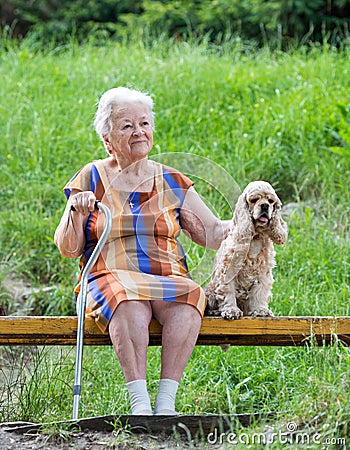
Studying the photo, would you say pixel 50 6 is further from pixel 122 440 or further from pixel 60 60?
pixel 122 440

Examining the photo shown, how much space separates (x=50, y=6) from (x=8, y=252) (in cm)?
818

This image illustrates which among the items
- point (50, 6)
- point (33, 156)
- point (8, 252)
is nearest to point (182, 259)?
point (8, 252)

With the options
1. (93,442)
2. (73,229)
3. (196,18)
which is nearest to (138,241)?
(73,229)

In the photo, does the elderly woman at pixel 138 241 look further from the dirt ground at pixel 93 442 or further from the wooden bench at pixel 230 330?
the dirt ground at pixel 93 442

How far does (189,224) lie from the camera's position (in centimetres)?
351

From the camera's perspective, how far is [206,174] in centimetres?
342

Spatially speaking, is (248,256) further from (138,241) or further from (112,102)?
(112,102)

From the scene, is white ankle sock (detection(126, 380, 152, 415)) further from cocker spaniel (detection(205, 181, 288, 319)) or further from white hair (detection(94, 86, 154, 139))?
white hair (detection(94, 86, 154, 139))

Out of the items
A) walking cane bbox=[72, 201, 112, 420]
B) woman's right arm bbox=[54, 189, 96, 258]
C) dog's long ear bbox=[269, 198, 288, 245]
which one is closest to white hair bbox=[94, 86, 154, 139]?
woman's right arm bbox=[54, 189, 96, 258]

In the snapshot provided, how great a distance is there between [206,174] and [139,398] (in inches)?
40.8

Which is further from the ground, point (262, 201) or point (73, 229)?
point (262, 201)

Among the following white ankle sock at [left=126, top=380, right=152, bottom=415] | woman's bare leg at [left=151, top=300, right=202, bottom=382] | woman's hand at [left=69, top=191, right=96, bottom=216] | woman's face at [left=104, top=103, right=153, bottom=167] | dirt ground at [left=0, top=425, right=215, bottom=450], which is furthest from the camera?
woman's face at [left=104, top=103, right=153, bottom=167]

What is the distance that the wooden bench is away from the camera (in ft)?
10.3

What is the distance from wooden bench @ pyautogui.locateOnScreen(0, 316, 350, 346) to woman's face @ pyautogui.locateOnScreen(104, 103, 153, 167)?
776 millimetres
